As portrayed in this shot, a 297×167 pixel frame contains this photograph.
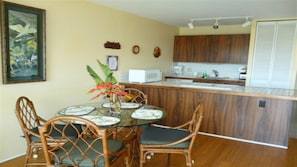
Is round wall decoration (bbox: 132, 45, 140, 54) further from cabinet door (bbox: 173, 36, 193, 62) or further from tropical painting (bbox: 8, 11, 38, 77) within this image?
tropical painting (bbox: 8, 11, 38, 77)

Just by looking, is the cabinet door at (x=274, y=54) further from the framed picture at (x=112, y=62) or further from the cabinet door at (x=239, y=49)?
the framed picture at (x=112, y=62)

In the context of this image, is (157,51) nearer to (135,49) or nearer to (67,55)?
(135,49)

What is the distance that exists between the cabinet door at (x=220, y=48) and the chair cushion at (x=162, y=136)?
140 inches

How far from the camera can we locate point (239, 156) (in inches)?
118

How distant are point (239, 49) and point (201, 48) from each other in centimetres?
89

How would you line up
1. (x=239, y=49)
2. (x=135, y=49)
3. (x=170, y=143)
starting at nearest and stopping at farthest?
(x=170, y=143), (x=135, y=49), (x=239, y=49)

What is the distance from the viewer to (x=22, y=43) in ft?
8.63

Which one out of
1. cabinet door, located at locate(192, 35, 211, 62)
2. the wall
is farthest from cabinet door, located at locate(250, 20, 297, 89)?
the wall

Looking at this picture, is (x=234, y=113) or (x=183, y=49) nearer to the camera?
(x=234, y=113)

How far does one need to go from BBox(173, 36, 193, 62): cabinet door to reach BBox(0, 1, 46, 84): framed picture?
12.4ft

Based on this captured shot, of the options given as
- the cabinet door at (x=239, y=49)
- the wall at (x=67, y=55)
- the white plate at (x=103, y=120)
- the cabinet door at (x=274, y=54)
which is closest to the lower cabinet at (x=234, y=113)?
the wall at (x=67, y=55)

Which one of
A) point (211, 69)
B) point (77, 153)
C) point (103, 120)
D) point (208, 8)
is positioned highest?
point (208, 8)

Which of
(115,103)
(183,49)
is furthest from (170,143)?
(183,49)

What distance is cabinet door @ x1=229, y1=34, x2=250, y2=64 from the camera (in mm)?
5161
